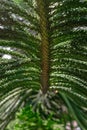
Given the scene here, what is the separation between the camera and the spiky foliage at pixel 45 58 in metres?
1.20

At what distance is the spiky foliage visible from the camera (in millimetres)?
1203

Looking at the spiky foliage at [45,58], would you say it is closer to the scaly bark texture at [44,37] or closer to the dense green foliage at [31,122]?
the scaly bark texture at [44,37]

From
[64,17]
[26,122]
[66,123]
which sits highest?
[64,17]

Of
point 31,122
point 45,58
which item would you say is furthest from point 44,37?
point 31,122

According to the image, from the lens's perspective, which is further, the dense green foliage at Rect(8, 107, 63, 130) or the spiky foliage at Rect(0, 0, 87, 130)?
the spiky foliage at Rect(0, 0, 87, 130)

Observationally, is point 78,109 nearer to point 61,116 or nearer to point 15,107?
point 61,116

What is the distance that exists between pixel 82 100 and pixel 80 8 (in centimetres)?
35

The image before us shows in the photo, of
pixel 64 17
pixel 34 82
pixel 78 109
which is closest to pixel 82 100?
pixel 78 109

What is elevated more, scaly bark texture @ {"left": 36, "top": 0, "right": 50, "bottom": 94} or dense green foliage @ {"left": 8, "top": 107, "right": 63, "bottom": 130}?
scaly bark texture @ {"left": 36, "top": 0, "right": 50, "bottom": 94}

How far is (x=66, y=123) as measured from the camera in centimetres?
143

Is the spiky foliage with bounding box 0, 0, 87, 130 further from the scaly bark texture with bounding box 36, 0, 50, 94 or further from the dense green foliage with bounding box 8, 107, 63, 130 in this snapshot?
the dense green foliage with bounding box 8, 107, 63, 130

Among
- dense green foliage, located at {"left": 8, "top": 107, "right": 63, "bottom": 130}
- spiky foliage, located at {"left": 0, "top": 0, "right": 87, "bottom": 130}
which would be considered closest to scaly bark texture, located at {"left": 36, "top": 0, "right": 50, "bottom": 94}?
spiky foliage, located at {"left": 0, "top": 0, "right": 87, "bottom": 130}

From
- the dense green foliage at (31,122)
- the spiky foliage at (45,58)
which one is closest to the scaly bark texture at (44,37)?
the spiky foliage at (45,58)

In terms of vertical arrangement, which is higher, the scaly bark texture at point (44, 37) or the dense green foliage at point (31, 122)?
the scaly bark texture at point (44, 37)
